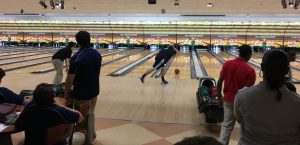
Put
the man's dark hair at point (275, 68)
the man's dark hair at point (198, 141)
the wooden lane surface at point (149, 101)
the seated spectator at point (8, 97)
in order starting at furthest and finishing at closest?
the wooden lane surface at point (149, 101) < the seated spectator at point (8, 97) < the man's dark hair at point (275, 68) < the man's dark hair at point (198, 141)

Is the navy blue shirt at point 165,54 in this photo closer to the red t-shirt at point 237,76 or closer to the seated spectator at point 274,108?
the red t-shirt at point 237,76

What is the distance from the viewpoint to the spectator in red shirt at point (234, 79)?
3381 mm

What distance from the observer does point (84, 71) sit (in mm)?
Answer: 3705

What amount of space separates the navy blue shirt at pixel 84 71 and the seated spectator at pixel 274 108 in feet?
7.18

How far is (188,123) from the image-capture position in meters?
5.03

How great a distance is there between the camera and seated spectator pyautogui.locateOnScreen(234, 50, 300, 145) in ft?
5.98

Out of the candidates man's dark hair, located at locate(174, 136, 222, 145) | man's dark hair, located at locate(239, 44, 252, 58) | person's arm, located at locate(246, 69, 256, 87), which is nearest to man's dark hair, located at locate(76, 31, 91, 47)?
man's dark hair, located at locate(239, 44, 252, 58)

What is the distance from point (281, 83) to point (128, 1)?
32.8 feet

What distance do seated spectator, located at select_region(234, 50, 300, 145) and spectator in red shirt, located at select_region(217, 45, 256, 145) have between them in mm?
1518

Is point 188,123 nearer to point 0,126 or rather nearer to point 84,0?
point 0,126

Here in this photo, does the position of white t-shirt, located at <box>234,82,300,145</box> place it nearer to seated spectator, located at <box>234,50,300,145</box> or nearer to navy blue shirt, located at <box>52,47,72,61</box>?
seated spectator, located at <box>234,50,300,145</box>

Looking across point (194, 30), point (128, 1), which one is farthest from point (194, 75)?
point (194, 30)

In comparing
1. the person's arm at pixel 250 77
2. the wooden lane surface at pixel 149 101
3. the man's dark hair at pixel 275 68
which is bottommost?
the wooden lane surface at pixel 149 101

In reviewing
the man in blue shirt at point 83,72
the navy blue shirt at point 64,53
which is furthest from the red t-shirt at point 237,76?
the navy blue shirt at point 64,53
